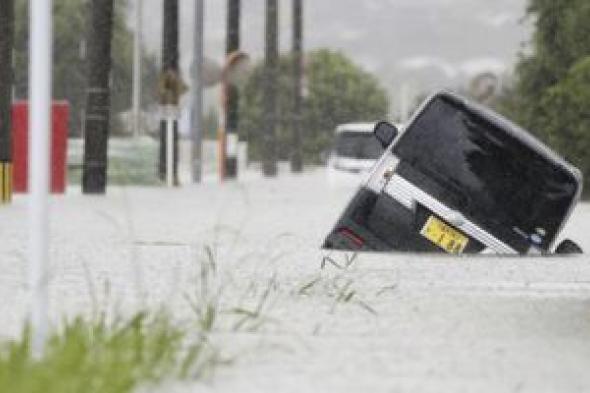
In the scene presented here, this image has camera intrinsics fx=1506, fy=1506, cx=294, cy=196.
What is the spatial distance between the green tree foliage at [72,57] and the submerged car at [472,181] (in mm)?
71925

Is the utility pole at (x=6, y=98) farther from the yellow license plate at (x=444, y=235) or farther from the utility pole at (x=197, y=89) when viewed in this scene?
the utility pole at (x=197, y=89)

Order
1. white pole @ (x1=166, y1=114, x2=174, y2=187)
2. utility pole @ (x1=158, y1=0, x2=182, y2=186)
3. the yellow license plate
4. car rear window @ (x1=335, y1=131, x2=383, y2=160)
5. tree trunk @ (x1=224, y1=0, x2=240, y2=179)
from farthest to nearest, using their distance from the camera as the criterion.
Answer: tree trunk @ (x1=224, y1=0, x2=240, y2=179), car rear window @ (x1=335, y1=131, x2=383, y2=160), white pole @ (x1=166, y1=114, x2=174, y2=187), utility pole @ (x1=158, y1=0, x2=182, y2=186), the yellow license plate

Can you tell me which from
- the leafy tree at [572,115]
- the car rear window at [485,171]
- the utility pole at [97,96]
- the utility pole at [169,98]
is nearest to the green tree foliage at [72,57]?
the utility pole at [169,98]

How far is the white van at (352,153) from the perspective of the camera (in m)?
38.1

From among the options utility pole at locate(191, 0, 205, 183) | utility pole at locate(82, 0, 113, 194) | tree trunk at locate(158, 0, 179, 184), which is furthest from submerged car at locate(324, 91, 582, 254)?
utility pole at locate(191, 0, 205, 183)

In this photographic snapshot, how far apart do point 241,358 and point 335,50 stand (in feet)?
370

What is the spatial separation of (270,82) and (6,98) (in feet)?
103

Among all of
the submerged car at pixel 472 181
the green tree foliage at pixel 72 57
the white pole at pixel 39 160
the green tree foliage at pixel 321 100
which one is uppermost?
the white pole at pixel 39 160

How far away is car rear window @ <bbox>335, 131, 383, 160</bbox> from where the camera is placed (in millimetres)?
38016

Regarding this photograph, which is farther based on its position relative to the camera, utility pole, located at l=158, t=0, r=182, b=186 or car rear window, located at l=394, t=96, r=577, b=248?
utility pole, located at l=158, t=0, r=182, b=186

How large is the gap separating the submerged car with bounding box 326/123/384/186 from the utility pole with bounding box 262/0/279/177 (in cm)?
1304

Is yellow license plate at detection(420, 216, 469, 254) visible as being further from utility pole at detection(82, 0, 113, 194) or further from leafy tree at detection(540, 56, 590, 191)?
leafy tree at detection(540, 56, 590, 191)

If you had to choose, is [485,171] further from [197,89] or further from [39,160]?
[197,89]

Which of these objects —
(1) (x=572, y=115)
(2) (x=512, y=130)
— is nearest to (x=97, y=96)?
(1) (x=572, y=115)
